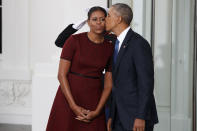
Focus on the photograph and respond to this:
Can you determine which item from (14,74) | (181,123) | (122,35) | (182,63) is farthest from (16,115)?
(122,35)

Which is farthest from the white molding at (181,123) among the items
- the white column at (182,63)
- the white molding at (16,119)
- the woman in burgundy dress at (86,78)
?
the white molding at (16,119)

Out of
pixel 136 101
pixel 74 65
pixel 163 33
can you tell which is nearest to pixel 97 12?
pixel 74 65

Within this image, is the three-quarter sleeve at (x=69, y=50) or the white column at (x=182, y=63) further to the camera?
the white column at (x=182, y=63)

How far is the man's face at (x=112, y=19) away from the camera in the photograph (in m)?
3.02

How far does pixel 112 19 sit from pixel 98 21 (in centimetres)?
15

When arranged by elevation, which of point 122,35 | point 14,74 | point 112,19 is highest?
point 112,19

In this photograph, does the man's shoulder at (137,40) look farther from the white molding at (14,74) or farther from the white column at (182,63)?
the white molding at (14,74)

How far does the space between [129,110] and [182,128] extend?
78.1 inches

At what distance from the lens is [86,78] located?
322cm

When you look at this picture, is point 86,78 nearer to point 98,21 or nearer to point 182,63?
point 98,21

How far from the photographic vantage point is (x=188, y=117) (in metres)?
4.78

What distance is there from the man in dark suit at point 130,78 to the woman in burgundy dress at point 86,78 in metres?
0.14

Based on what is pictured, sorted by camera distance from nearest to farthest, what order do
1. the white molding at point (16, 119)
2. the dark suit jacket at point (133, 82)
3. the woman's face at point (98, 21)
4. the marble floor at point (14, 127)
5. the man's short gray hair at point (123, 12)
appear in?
the dark suit jacket at point (133, 82) < the man's short gray hair at point (123, 12) < the woman's face at point (98, 21) < the marble floor at point (14, 127) < the white molding at point (16, 119)

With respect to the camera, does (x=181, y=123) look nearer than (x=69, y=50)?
No
